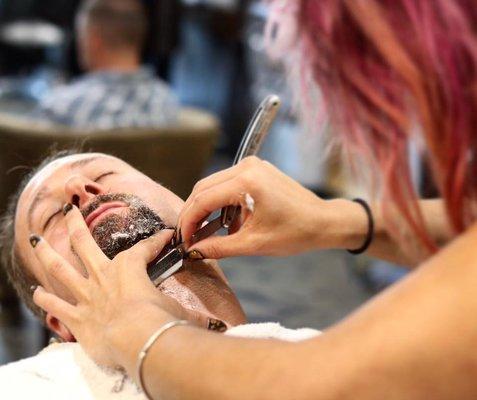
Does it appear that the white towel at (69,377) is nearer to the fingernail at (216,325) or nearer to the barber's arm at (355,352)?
the fingernail at (216,325)

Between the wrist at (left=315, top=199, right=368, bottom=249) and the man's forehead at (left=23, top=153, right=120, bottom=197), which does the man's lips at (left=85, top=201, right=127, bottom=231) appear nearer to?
the man's forehead at (left=23, top=153, right=120, bottom=197)

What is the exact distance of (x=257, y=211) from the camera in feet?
3.50

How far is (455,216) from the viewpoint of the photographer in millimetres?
720

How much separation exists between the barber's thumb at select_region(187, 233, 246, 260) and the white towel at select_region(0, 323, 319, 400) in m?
0.10

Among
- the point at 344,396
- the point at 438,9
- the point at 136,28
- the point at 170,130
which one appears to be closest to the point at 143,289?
the point at 344,396

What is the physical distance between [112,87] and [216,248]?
6.02 ft

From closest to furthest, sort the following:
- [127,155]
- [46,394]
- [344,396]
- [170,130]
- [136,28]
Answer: [344,396], [46,394], [127,155], [170,130], [136,28]

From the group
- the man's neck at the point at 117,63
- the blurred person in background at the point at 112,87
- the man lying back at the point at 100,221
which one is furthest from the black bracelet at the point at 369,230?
the man's neck at the point at 117,63

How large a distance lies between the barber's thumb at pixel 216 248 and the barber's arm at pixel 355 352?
8.7 inches

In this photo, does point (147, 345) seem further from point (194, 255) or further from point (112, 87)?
point (112, 87)

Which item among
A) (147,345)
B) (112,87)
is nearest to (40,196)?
(147,345)

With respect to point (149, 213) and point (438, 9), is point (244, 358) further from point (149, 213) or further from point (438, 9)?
point (149, 213)

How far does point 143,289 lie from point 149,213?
1.06ft

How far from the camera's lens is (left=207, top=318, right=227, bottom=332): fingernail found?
1.03 meters
